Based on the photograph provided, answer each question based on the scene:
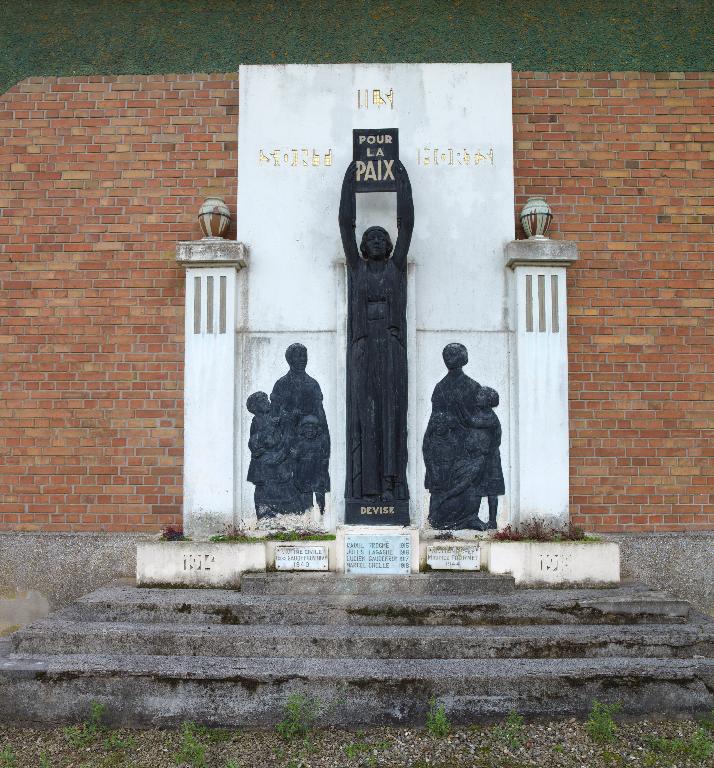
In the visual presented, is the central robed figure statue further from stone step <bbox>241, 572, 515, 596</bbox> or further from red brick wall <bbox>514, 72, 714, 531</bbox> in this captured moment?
red brick wall <bbox>514, 72, 714, 531</bbox>

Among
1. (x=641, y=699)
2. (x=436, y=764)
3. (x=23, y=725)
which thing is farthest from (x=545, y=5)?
(x=23, y=725)

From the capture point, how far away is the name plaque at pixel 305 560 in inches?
262

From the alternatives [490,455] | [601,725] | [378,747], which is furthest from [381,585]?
[601,725]

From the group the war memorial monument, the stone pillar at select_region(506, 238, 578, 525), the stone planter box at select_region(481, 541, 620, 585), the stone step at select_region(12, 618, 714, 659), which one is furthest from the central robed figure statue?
the stone step at select_region(12, 618, 714, 659)

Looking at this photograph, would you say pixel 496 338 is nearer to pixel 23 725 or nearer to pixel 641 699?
pixel 641 699

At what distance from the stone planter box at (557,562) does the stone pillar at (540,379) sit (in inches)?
17.1

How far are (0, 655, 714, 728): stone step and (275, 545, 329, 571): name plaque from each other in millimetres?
1564

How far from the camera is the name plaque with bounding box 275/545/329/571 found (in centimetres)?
666

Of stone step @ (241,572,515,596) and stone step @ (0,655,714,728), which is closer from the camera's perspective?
stone step @ (0,655,714,728)

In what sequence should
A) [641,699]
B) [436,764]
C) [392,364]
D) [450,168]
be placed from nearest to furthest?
[436,764] → [641,699] → [392,364] → [450,168]

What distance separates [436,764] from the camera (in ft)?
14.5

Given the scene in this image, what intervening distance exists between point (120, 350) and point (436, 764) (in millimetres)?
5098

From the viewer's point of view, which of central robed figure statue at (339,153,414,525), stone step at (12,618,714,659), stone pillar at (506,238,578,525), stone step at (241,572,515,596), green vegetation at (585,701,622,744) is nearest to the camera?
green vegetation at (585,701,622,744)

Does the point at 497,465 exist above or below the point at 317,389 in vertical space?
below
